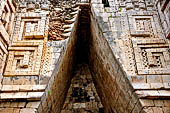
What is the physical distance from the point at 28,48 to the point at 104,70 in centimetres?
198

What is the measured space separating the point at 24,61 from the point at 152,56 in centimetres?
288

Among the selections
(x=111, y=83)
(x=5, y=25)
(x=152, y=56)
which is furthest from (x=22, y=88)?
(x=152, y=56)

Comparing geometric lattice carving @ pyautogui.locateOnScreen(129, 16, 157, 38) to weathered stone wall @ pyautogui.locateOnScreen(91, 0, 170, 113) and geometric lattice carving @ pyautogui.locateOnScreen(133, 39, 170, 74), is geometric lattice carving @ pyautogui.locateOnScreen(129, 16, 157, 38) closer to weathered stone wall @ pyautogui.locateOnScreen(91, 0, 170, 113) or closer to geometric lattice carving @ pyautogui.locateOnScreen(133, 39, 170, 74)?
weathered stone wall @ pyautogui.locateOnScreen(91, 0, 170, 113)

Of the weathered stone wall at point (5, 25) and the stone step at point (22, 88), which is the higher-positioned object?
the weathered stone wall at point (5, 25)

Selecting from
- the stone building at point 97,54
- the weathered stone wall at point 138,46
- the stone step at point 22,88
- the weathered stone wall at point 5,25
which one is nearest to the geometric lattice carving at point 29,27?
the stone building at point 97,54

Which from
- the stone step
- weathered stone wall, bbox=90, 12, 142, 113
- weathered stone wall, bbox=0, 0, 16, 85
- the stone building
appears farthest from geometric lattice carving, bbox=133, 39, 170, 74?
weathered stone wall, bbox=0, 0, 16, 85

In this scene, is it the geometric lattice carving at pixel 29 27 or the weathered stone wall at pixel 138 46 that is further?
the geometric lattice carving at pixel 29 27

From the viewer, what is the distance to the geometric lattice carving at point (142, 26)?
4.43 metres

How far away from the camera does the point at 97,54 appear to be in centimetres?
520

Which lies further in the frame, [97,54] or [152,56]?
[97,54]

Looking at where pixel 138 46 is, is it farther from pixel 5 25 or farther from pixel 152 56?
pixel 5 25

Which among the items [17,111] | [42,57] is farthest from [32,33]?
[17,111]

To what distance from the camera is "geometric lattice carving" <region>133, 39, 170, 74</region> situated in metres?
3.88

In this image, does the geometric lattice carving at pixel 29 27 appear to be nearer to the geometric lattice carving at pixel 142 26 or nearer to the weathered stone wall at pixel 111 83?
the weathered stone wall at pixel 111 83
